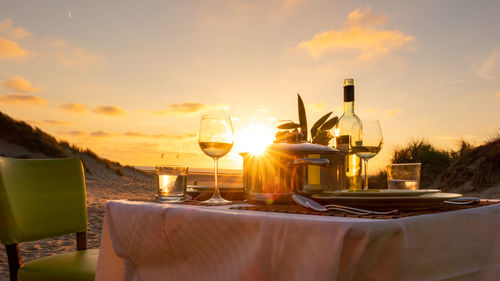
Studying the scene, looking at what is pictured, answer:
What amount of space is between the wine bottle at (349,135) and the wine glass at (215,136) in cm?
53

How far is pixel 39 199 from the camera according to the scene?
8.30 ft

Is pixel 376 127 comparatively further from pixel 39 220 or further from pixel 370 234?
pixel 39 220

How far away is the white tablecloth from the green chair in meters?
0.93

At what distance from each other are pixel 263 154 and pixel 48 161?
184 centimetres

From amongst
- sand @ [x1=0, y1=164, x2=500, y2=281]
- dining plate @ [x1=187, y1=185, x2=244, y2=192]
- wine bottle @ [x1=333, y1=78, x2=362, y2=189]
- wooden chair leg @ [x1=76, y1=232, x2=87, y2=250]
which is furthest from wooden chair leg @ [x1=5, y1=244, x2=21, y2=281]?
wine bottle @ [x1=333, y1=78, x2=362, y2=189]

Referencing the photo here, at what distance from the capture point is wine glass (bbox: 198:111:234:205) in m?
1.51

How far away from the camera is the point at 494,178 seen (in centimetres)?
972

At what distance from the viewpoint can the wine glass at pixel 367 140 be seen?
5.70 ft

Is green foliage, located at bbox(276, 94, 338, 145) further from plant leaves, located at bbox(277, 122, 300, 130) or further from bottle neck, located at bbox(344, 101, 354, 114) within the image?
bottle neck, located at bbox(344, 101, 354, 114)

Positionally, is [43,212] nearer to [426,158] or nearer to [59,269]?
[59,269]

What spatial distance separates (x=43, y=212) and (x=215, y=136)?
1.58 metres

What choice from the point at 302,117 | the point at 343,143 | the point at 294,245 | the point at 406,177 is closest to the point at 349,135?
the point at 343,143

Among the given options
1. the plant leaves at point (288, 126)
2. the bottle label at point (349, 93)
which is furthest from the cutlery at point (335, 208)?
the plant leaves at point (288, 126)

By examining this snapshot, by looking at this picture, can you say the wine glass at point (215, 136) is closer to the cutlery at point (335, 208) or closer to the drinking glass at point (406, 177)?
the cutlery at point (335, 208)
